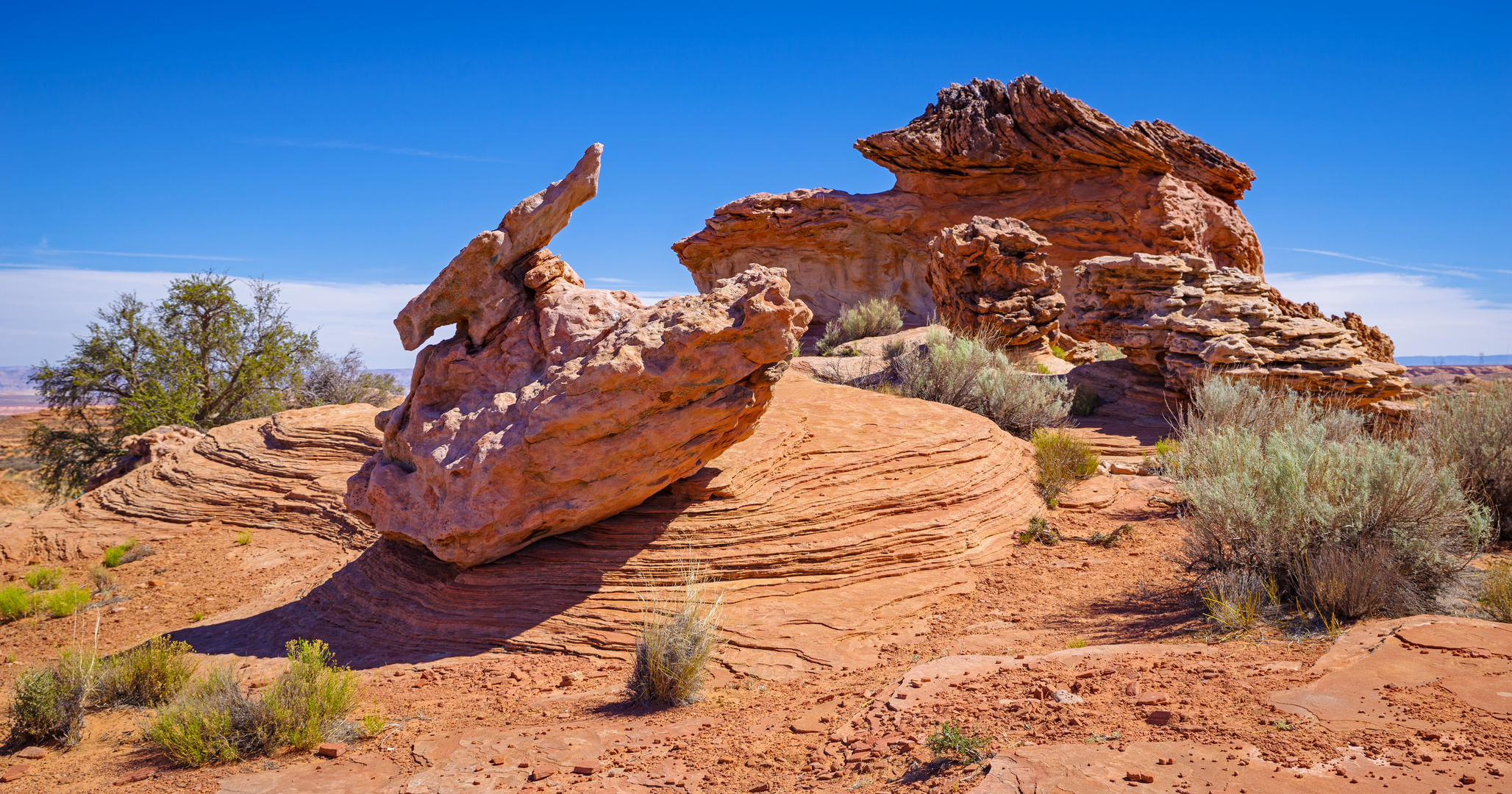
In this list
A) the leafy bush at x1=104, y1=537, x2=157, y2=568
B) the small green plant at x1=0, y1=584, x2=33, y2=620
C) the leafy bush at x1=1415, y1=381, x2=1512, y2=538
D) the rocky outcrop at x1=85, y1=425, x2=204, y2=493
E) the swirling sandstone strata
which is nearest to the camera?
the swirling sandstone strata

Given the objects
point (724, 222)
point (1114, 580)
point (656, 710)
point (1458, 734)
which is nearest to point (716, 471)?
point (656, 710)

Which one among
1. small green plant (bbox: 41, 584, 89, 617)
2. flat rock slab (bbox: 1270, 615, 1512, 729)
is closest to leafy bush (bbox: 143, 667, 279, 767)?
small green plant (bbox: 41, 584, 89, 617)

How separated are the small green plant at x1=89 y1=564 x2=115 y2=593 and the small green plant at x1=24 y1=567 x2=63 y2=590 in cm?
33

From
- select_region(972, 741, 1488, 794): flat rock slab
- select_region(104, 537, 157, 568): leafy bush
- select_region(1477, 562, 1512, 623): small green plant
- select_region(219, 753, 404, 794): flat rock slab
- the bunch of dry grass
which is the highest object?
select_region(1477, 562, 1512, 623): small green plant

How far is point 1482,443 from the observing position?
25.7 feet

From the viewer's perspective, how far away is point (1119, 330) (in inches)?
522

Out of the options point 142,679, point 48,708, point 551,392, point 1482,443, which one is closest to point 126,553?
point 142,679

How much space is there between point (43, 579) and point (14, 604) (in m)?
1.16

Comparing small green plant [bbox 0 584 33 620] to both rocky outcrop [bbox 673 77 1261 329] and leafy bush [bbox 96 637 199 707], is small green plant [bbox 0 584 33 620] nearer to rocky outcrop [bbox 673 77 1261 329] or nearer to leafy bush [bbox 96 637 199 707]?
leafy bush [bbox 96 637 199 707]

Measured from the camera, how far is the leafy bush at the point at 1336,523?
16.8 feet

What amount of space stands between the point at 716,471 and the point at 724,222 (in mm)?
20263

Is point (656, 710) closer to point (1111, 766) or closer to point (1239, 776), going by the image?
point (1111, 766)

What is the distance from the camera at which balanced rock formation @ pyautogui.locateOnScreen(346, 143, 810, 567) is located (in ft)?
21.1

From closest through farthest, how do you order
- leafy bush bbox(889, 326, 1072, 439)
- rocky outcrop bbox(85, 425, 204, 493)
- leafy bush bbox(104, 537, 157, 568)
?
leafy bush bbox(104, 537, 157, 568) < leafy bush bbox(889, 326, 1072, 439) < rocky outcrop bbox(85, 425, 204, 493)
